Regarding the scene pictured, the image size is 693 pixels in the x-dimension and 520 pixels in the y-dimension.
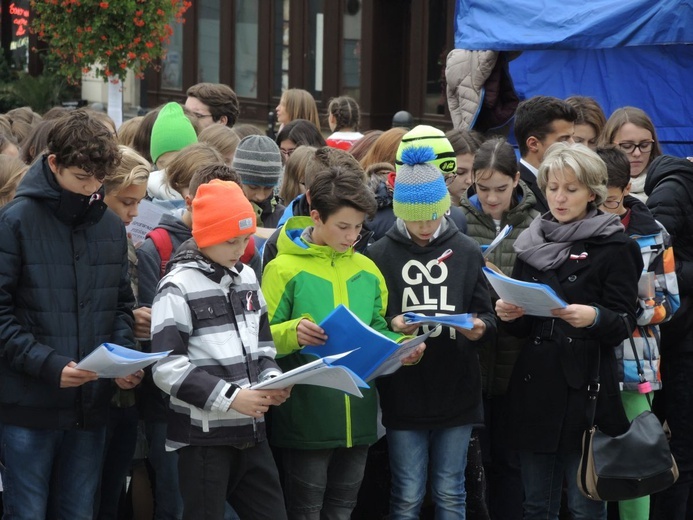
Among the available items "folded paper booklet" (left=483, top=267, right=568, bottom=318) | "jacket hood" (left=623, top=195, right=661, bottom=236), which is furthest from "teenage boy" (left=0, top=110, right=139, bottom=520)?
"jacket hood" (left=623, top=195, right=661, bottom=236)

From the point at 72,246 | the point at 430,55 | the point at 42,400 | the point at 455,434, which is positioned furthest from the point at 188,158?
the point at 430,55

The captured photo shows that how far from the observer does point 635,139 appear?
6.28m

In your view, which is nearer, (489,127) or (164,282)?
(164,282)

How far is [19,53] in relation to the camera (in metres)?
24.8

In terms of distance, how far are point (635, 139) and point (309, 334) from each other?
8.71 feet

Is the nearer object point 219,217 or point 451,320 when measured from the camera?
point 219,217

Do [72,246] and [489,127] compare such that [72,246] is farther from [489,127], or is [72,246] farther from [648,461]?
[489,127]

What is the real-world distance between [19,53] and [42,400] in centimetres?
2187

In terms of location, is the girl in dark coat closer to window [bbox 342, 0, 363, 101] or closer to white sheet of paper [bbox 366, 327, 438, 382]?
white sheet of paper [bbox 366, 327, 438, 382]

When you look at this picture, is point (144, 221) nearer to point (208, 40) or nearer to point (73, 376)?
point (73, 376)

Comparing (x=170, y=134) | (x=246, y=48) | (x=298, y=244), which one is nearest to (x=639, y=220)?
(x=298, y=244)

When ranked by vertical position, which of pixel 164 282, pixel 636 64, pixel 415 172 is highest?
pixel 636 64

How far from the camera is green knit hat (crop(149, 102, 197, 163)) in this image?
6121mm

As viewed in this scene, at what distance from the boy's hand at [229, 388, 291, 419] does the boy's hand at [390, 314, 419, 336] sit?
795mm
